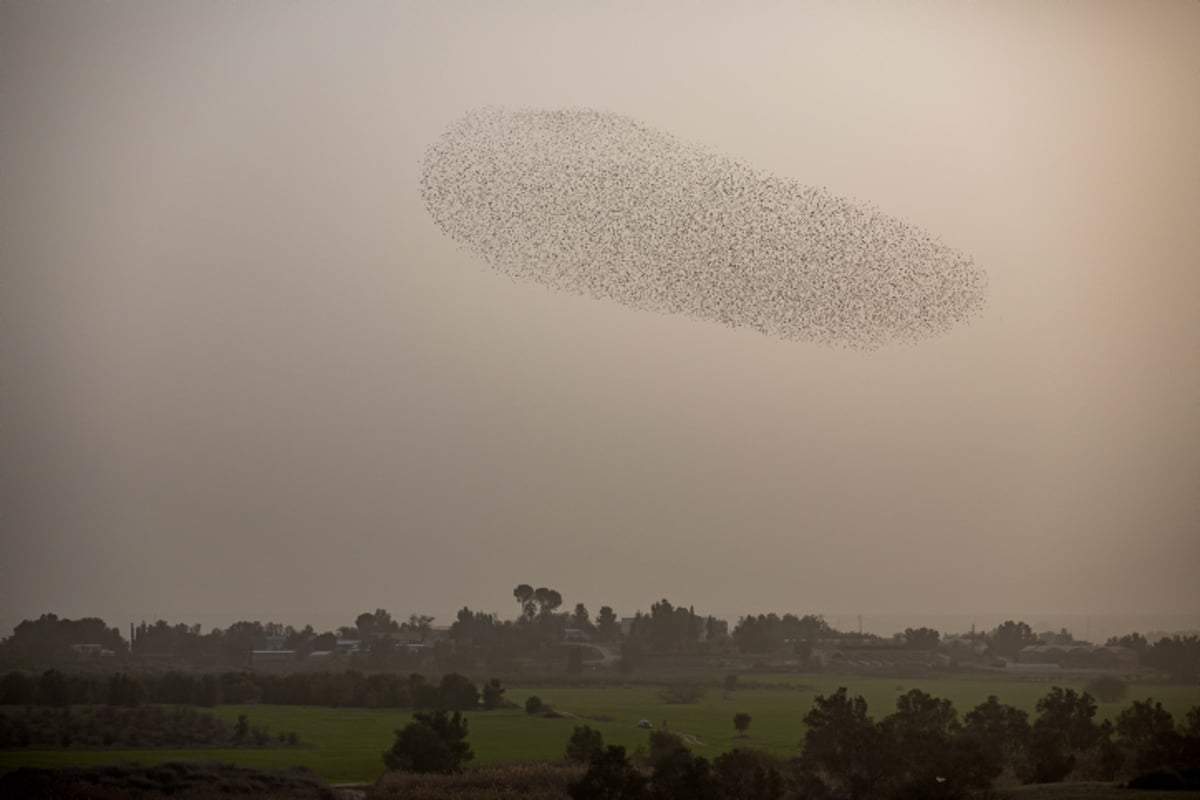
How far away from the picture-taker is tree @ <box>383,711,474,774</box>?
136ft

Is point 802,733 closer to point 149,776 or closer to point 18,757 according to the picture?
point 149,776

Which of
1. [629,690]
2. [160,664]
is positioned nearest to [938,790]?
[629,690]

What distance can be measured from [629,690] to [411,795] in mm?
35660

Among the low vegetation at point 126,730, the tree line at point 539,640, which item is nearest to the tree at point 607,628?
the tree line at point 539,640

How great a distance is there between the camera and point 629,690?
72.3 m

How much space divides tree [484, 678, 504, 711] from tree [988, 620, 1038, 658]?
1395 inches

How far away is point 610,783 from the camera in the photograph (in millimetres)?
33906

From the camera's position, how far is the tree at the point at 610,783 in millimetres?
33750

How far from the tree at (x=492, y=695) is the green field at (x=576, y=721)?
0.96m

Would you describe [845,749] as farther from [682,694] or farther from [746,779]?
[682,694]

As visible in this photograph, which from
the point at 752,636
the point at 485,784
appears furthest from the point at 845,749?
the point at 752,636

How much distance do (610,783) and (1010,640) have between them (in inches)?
2246

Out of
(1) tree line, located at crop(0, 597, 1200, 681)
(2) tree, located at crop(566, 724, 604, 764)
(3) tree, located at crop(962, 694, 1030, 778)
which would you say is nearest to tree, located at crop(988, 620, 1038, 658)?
(1) tree line, located at crop(0, 597, 1200, 681)

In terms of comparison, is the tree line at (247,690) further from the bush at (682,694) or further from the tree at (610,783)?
the tree at (610,783)
